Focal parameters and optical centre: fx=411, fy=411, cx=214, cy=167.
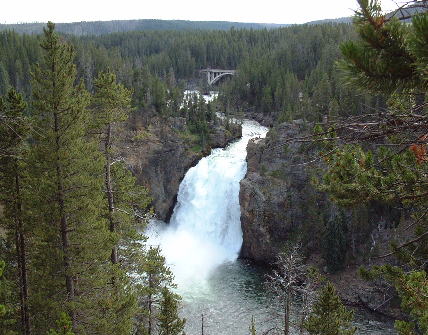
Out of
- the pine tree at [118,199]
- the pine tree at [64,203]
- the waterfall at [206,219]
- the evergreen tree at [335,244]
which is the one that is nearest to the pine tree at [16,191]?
the pine tree at [64,203]

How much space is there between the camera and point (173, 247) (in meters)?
38.6

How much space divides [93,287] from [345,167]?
987 centimetres

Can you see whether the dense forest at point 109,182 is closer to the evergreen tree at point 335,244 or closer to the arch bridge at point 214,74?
the evergreen tree at point 335,244

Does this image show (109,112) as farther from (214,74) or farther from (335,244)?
(214,74)

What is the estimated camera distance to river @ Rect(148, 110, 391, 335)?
88.3 ft

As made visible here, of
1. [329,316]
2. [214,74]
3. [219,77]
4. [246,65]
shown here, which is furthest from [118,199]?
[214,74]

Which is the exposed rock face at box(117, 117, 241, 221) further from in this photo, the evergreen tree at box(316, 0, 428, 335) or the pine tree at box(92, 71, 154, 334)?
the evergreen tree at box(316, 0, 428, 335)

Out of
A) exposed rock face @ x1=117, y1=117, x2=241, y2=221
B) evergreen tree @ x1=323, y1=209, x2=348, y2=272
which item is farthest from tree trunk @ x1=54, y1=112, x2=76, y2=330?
exposed rock face @ x1=117, y1=117, x2=241, y2=221

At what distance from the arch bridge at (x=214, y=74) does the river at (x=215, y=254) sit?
205ft

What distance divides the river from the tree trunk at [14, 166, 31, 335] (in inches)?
545

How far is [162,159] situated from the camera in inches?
1789

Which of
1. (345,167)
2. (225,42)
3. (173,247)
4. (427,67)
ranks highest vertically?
(225,42)

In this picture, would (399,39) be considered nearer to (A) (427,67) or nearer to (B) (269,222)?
(A) (427,67)

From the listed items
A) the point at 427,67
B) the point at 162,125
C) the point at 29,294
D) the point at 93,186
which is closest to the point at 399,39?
the point at 427,67
